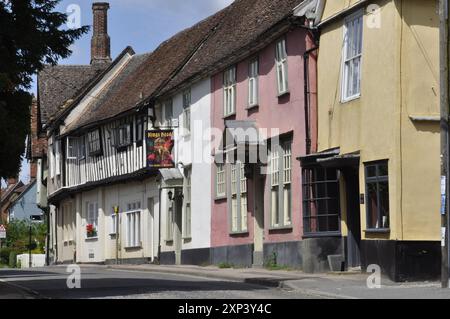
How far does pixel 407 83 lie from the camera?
21.8m

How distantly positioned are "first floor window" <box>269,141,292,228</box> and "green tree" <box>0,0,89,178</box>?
358 inches

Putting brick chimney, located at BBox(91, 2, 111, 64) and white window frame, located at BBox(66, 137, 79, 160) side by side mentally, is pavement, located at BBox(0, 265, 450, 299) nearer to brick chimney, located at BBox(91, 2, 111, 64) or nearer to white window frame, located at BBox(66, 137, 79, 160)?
white window frame, located at BBox(66, 137, 79, 160)

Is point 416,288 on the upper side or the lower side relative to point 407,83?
lower

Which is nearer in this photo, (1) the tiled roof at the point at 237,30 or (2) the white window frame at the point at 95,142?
(1) the tiled roof at the point at 237,30

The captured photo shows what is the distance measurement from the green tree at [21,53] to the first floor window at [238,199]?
37.3 ft

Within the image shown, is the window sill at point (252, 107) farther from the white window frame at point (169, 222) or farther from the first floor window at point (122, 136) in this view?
the first floor window at point (122, 136)

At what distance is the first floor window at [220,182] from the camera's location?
3259 cm

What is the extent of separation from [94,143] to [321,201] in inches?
927

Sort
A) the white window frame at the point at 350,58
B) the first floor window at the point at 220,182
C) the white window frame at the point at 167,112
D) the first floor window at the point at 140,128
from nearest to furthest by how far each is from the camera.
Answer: the white window frame at the point at 350,58 → the first floor window at the point at 220,182 → the white window frame at the point at 167,112 → the first floor window at the point at 140,128

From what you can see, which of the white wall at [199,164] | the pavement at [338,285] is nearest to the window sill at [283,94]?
the pavement at [338,285]

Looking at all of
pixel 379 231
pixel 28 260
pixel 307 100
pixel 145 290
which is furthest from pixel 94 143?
pixel 145 290
